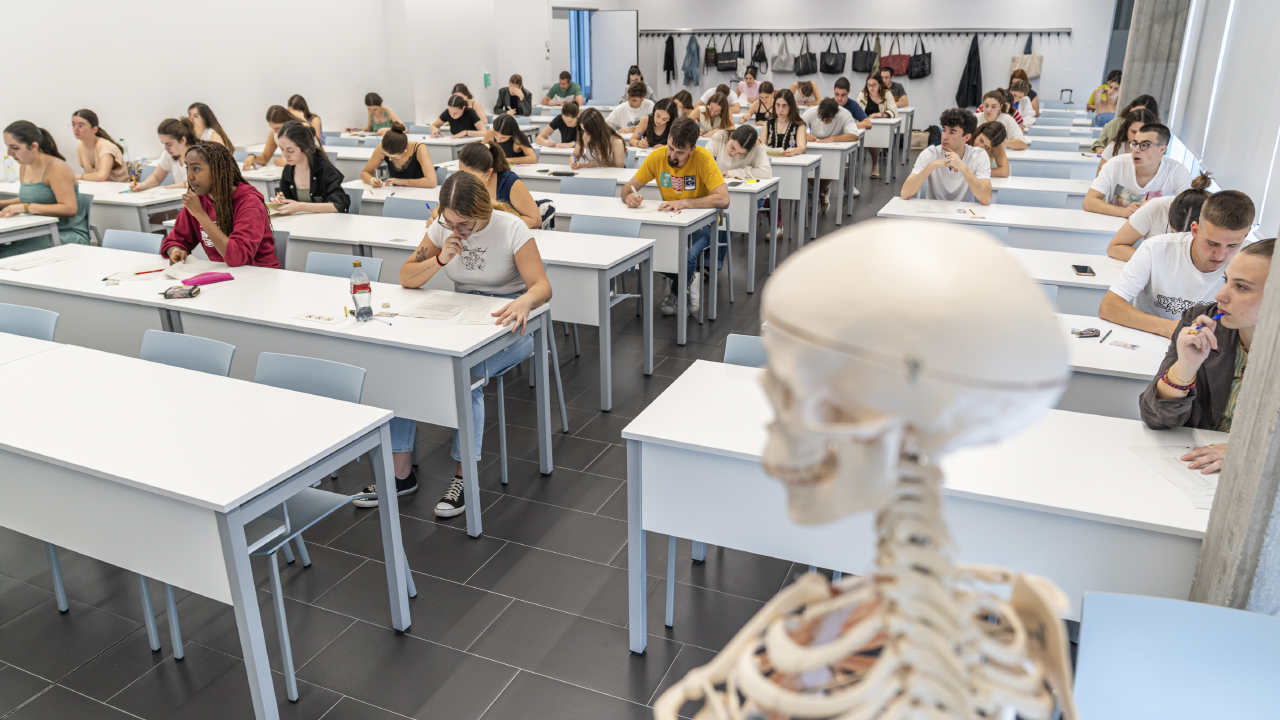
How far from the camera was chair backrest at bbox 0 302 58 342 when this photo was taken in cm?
315

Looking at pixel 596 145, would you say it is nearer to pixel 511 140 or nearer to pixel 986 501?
pixel 511 140

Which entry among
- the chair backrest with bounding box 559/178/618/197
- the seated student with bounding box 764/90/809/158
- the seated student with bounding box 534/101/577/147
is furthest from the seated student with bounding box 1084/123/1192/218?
the seated student with bounding box 534/101/577/147

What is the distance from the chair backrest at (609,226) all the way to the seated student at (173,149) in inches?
96.2

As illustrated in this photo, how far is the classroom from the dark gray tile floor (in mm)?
15

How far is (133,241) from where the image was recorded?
14.8ft

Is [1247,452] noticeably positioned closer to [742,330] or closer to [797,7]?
[742,330]

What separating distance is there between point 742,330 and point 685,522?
9.89ft

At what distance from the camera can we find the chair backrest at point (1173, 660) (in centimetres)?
140

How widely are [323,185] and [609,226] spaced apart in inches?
79.2

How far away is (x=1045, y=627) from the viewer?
0.71 metres

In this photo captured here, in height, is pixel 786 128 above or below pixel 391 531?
above

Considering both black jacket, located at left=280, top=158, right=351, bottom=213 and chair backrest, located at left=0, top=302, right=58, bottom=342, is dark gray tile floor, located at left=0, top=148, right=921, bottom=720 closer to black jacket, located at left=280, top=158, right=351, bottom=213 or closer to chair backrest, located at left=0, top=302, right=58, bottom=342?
chair backrest, located at left=0, top=302, right=58, bottom=342

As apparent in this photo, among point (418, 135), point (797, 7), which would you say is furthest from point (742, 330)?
point (797, 7)

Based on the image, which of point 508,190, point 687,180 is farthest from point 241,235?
point 687,180
